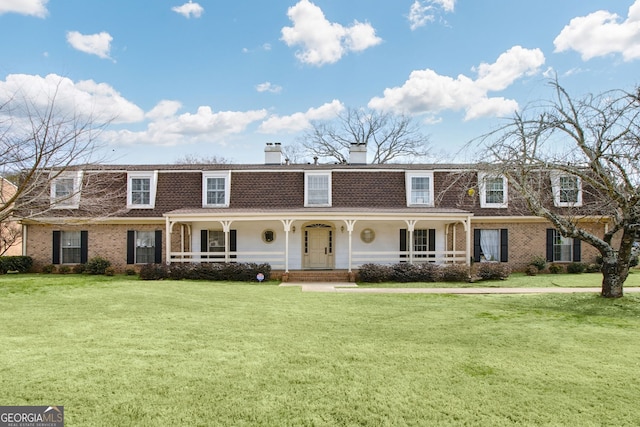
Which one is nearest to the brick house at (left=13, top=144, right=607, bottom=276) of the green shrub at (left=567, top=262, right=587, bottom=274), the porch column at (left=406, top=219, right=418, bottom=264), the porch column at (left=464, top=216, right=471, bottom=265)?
the porch column at (left=406, top=219, right=418, bottom=264)

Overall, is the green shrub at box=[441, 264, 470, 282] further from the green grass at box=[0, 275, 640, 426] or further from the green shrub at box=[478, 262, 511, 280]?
the green grass at box=[0, 275, 640, 426]

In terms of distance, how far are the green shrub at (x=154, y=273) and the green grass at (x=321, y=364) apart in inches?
259

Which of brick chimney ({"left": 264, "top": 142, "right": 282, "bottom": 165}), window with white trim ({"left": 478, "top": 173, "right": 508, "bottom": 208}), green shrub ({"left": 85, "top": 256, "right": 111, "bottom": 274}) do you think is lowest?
green shrub ({"left": 85, "top": 256, "right": 111, "bottom": 274})

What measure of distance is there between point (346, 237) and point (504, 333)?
1223cm

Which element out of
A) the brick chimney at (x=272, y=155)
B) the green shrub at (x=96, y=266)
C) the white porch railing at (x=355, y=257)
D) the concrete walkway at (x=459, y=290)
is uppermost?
the brick chimney at (x=272, y=155)

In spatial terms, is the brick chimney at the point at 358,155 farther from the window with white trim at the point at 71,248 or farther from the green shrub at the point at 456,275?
the window with white trim at the point at 71,248

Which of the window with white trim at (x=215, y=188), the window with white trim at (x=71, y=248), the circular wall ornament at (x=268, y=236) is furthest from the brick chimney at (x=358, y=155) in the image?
the window with white trim at (x=71, y=248)

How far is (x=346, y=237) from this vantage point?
1977 centimetres

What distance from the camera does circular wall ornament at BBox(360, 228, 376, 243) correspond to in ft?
64.7

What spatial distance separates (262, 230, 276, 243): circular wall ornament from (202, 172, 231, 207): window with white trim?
8.22 feet

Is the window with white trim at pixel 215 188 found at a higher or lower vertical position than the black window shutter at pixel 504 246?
higher

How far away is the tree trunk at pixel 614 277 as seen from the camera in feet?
37.1

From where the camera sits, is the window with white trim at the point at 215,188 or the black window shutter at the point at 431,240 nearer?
the black window shutter at the point at 431,240

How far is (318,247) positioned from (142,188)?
341 inches
